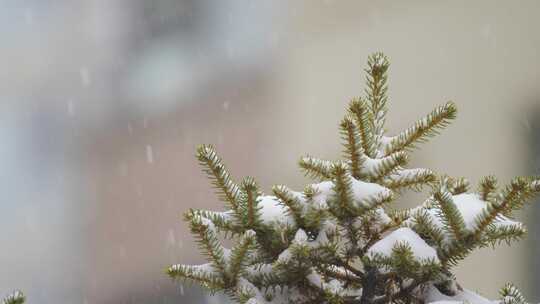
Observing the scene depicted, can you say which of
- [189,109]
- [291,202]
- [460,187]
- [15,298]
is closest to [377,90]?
[460,187]

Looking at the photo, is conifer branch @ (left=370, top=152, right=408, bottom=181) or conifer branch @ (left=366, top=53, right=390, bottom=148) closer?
conifer branch @ (left=370, top=152, right=408, bottom=181)

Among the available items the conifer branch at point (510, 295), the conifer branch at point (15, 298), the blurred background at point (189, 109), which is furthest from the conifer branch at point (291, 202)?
the blurred background at point (189, 109)

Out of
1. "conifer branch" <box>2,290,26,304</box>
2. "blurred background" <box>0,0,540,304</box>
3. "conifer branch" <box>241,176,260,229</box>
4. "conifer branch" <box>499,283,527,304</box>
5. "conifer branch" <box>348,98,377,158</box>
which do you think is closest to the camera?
"conifer branch" <box>2,290,26,304</box>

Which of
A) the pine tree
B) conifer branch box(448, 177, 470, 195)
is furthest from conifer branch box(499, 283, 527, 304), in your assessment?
conifer branch box(448, 177, 470, 195)

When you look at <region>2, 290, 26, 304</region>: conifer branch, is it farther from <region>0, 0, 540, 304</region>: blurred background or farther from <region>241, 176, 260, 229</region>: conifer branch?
<region>0, 0, 540, 304</region>: blurred background

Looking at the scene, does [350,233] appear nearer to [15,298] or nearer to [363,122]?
[363,122]

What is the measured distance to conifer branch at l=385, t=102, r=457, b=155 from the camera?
1.73m

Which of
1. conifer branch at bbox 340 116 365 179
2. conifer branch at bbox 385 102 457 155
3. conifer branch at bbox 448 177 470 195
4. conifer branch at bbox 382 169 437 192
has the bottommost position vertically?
conifer branch at bbox 448 177 470 195

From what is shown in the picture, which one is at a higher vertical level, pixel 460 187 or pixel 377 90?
pixel 377 90

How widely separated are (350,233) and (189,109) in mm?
15620

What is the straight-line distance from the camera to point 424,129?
5.82ft

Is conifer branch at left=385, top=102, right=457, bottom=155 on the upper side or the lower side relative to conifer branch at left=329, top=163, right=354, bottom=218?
upper

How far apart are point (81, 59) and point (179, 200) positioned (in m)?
7.04

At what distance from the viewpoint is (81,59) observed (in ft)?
71.6
